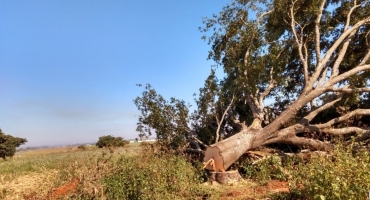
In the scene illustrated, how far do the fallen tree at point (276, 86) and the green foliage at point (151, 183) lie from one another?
6.63 ft

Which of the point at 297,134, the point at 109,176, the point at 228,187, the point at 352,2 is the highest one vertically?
the point at 352,2

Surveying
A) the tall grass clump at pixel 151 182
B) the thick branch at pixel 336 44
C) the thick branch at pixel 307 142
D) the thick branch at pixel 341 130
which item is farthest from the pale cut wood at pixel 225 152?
the thick branch at pixel 336 44

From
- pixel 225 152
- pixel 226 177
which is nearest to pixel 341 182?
pixel 226 177

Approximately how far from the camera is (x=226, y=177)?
7.56m

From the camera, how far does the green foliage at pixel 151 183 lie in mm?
5973

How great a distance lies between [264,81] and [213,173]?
3951mm

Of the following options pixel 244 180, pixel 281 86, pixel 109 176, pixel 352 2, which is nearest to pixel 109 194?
pixel 109 176

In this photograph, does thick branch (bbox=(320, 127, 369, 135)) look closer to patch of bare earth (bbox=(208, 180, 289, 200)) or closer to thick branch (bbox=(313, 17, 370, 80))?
thick branch (bbox=(313, 17, 370, 80))

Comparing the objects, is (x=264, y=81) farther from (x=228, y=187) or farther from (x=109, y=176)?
(x=109, y=176)

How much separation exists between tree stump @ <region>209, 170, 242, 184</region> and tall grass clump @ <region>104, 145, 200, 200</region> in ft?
1.69

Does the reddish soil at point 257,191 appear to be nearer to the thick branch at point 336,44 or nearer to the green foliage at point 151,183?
the green foliage at point 151,183

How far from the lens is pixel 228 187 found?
7.16 m

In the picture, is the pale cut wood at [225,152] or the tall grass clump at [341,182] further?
the pale cut wood at [225,152]

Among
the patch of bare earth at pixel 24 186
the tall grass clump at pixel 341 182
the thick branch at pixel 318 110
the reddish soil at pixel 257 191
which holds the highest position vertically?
the thick branch at pixel 318 110
